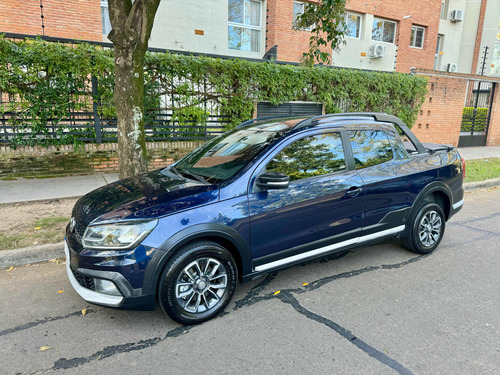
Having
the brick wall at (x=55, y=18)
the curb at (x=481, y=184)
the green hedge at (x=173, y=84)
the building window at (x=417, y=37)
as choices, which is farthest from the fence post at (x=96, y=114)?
the building window at (x=417, y=37)

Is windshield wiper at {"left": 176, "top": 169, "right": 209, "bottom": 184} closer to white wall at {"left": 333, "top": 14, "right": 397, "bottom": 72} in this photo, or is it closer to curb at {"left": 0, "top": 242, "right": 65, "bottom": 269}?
curb at {"left": 0, "top": 242, "right": 65, "bottom": 269}

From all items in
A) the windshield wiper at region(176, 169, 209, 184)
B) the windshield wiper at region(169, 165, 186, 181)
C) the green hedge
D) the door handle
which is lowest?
the door handle

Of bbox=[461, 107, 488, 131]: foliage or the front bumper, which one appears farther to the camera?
bbox=[461, 107, 488, 131]: foliage

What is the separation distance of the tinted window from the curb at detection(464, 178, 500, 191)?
5.89 meters

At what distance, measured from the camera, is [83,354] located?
8.64 feet

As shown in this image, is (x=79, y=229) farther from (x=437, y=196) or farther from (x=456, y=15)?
(x=456, y=15)

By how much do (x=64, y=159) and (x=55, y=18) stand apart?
511 cm

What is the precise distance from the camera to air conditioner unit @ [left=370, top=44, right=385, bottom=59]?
17844mm

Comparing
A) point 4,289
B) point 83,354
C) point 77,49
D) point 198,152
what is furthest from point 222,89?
point 83,354

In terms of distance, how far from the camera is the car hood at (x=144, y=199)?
286 cm

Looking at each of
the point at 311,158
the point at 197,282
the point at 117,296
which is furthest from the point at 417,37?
the point at 117,296

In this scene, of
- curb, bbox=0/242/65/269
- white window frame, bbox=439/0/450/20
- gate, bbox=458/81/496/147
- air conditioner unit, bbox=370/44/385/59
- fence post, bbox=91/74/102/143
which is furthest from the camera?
white window frame, bbox=439/0/450/20

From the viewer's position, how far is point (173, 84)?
839 cm

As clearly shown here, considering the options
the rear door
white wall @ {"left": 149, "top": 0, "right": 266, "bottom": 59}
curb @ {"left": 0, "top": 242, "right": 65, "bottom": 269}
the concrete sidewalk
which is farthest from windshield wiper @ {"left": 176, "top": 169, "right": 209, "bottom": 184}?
white wall @ {"left": 149, "top": 0, "right": 266, "bottom": 59}
